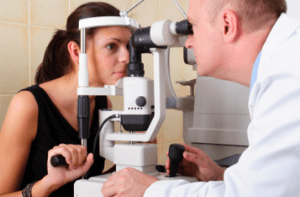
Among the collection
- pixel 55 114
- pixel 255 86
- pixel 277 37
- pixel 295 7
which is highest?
pixel 295 7

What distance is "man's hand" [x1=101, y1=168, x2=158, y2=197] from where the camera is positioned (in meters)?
0.76

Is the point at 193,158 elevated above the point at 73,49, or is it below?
below

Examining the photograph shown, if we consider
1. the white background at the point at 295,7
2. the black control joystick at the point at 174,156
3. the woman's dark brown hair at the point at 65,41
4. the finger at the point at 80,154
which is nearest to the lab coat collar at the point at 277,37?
the black control joystick at the point at 174,156

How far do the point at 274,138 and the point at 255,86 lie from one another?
0.11m

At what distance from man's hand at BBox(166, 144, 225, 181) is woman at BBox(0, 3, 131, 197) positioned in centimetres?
31

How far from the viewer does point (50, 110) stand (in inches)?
47.9

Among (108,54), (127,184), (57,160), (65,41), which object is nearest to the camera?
(127,184)

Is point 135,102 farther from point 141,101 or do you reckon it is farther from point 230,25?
point 230,25

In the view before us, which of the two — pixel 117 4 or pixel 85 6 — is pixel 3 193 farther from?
pixel 117 4

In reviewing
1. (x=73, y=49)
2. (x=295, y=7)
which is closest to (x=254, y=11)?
(x=73, y=49)

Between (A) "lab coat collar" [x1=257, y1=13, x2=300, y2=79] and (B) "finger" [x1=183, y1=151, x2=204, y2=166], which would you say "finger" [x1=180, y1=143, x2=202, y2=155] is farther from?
(A) "lab coat collar" [x1=257, y1=13, x2=300, y2=79]

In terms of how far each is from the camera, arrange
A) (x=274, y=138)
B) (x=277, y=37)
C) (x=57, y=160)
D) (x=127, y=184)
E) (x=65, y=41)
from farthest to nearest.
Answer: (x=65, y=41), (x=57, y=160), (x=127, y=184), (x=277, y=37), (x=274, y=138)

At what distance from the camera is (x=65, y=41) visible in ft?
4.33

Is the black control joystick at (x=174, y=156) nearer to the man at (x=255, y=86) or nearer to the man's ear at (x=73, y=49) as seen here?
the man at (x=255, y=86)
